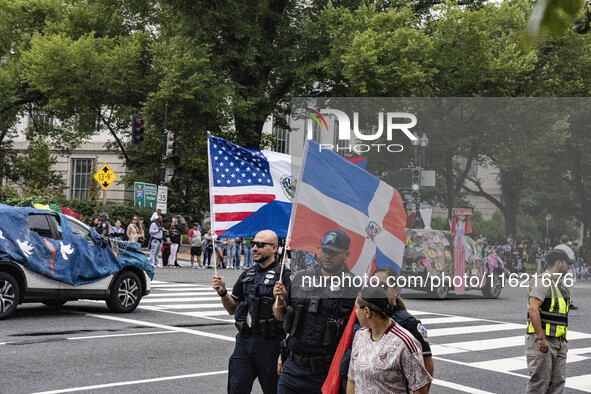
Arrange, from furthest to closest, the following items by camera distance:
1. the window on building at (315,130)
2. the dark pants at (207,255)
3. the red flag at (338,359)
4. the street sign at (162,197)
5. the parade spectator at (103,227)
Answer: the dark pants at (207,255) → the street sign at (162,197) → the parade spectator at (103,227) → the red flag at (338,359) → the window on building at (315,130)

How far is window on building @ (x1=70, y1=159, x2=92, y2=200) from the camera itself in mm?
46062

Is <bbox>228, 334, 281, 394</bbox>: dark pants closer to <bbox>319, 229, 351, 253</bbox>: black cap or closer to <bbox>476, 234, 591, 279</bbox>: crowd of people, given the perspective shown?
<bbox>319, 229, 351, 253</bbox>: black cap

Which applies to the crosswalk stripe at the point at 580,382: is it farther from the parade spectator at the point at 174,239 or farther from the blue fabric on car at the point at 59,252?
the parade spectator at the point at 174,239

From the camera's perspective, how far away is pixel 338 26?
27.4 metres

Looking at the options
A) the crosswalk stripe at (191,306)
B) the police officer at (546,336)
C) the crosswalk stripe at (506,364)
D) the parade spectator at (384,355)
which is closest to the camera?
the parade spectator at (384,355)

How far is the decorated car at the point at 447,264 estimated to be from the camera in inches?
157

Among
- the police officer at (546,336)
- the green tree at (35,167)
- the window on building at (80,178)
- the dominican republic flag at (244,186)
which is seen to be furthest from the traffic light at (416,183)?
the window on building at (80,178)

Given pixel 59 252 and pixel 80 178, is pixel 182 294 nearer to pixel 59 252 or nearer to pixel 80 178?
pixel 59 252

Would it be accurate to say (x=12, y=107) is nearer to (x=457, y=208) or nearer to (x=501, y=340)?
(x=501, y=340)

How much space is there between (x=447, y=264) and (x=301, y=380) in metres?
1.60

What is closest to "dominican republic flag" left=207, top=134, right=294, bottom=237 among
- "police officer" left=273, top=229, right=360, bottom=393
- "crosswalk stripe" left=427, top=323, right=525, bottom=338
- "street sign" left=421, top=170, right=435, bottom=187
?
"police officer" left=273, top=229, right=360, bottom=393

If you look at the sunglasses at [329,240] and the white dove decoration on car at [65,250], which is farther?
the white dove decoration on car at [65,250]

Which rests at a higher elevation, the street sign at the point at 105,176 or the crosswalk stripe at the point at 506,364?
the street sign at the point at 105,176

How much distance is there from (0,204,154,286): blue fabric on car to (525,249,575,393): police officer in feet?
28.3
